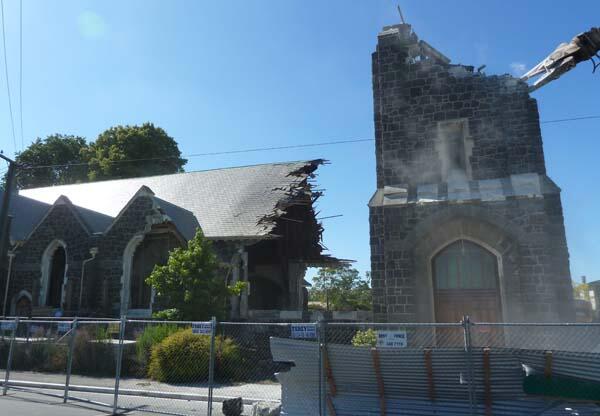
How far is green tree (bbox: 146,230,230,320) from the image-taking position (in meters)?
15.4

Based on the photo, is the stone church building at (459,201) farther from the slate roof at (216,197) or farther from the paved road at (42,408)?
the slate roof at (216,197)

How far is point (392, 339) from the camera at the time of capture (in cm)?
745

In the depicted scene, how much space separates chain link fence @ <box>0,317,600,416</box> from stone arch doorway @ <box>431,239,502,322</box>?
53cm

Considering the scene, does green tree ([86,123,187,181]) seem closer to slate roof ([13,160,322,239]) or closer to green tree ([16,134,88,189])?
green tree ([16,134,88,189])

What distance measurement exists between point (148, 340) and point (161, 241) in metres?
8.24

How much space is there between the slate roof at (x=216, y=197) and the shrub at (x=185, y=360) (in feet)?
24.2

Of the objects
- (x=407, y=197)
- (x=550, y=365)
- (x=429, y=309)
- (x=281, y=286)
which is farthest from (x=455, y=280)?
(x=281, y=286)

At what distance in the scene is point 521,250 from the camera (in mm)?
11422

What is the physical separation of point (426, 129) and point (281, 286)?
46.1 feet

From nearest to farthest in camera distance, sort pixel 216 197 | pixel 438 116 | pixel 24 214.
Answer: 1. pixel 438 116
2. pixel 216 197
3. pixel 24 214

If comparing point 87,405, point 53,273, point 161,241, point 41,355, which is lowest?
point 87,405

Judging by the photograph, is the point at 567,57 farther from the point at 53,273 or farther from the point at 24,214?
the point at 24,214

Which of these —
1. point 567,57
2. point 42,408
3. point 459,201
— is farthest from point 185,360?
point 567,57

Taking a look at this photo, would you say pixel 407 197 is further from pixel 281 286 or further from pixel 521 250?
pixel 281 286
